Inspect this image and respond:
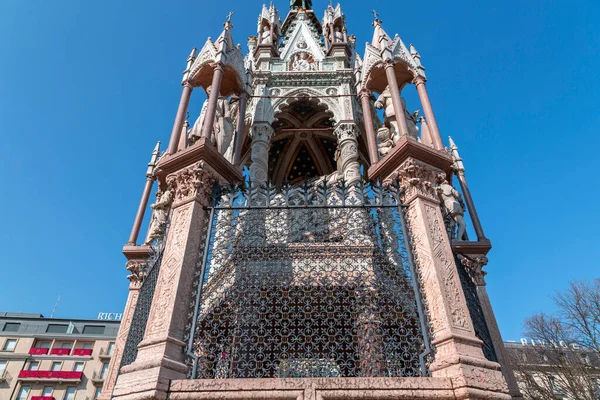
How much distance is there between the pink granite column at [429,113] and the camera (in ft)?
26.3

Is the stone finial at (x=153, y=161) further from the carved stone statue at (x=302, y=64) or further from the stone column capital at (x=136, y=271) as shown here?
the carved stone statue at (x=302, y=64)

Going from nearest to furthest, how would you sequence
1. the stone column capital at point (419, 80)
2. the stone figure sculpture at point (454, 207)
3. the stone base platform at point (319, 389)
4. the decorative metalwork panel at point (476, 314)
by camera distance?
the stone base platform at point (319, 389)
the decorative metalwork panel at point (476, 314)
the stone column capital at point (419, 80)
the stone figure sculpture at point (454, 207)

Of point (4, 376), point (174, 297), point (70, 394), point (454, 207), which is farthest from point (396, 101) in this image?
point (4, 376)

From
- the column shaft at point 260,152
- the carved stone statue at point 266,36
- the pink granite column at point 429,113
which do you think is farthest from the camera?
the carved stone statue at point 266,36

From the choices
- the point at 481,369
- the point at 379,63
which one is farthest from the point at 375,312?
the point at 379,63

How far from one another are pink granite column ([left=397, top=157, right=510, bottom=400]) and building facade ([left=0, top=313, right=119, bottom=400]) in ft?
114

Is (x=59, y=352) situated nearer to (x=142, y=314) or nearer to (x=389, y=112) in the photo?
(x=142, y=314)

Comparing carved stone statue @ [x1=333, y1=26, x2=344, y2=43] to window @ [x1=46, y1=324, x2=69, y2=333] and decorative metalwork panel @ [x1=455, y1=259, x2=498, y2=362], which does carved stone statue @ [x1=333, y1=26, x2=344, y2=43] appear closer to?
decorative metalwork panel @ [x1=455, y1=259, x2=498, y2=362]

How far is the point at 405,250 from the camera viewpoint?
6.26 metres

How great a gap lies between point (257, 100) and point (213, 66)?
4.96 meters

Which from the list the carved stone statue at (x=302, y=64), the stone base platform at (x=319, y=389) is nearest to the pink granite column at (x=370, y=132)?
the stone base platform at (x=319, y=389)

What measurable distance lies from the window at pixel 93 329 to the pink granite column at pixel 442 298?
3811 centimetres

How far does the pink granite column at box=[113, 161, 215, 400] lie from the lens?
15.9ft

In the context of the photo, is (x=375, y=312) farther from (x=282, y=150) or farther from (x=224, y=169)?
(x=282, y=150)
